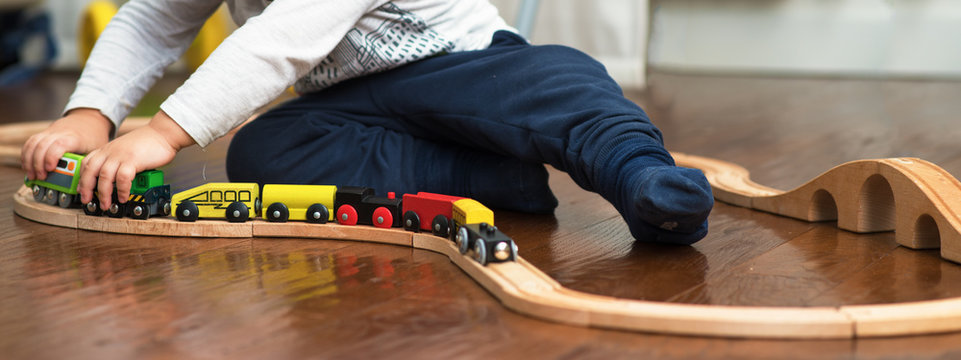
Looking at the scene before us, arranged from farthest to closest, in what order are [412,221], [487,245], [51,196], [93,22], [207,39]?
[207,39] → [93,22] → [51,196] → [412,221] → [487,245]

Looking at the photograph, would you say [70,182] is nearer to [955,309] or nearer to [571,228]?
[571,228]

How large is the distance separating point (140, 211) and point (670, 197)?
44cm

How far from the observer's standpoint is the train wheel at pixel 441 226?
71cm

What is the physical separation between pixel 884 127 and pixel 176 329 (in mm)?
1331

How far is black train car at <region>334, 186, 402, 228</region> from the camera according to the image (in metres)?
0.75

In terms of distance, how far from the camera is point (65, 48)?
293 centimetres

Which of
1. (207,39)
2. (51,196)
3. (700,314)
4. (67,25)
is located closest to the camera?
→ (700,314)

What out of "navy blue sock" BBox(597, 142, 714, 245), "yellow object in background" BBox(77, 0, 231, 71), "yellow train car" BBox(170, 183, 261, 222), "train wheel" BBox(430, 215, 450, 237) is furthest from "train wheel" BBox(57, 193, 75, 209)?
"yellow object in background" BBox(77, 0, 231, 71)

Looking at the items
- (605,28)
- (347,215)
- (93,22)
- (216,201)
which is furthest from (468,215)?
(93,22)

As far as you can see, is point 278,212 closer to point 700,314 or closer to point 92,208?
point 92,208

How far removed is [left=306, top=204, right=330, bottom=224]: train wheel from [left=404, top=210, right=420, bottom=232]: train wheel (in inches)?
2.9

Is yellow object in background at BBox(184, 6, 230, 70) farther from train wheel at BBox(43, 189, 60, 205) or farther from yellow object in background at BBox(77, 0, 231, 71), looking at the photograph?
train wheel at BBox(43, 189, 60, 205)

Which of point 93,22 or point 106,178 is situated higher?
point 93,22

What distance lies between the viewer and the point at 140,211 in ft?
2.53
